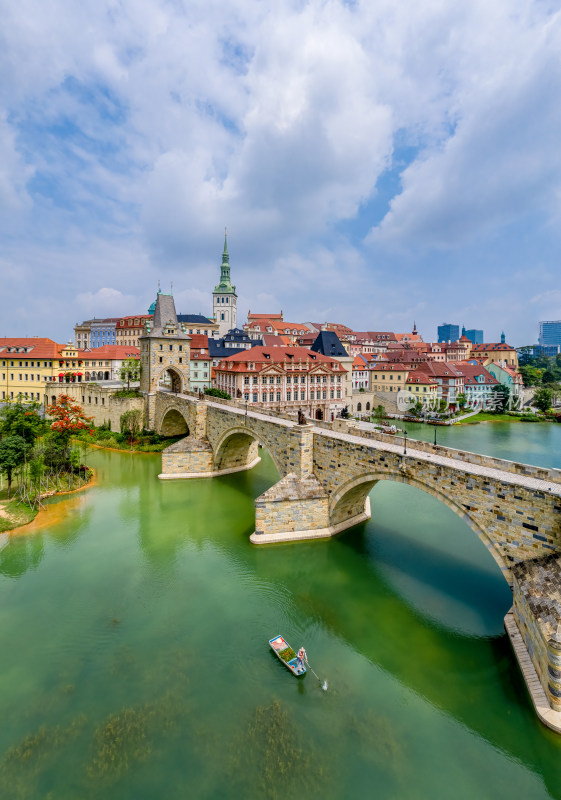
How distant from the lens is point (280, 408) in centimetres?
4759

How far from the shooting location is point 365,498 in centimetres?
2158

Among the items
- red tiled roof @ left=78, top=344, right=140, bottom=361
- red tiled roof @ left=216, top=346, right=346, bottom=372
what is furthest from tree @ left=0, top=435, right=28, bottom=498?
red tiled roof @ left=78, top=344, right=140, bottom=361

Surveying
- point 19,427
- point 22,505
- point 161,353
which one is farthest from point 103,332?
point 22,505

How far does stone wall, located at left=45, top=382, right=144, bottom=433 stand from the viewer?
4028 cm

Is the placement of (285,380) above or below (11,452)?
above

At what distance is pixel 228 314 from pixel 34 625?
8988 cm

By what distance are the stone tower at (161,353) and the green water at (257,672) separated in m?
20.9

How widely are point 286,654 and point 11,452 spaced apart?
20.1 metres

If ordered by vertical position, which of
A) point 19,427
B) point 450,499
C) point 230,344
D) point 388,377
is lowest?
point 450,499

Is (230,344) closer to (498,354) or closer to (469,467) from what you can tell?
(469,467)

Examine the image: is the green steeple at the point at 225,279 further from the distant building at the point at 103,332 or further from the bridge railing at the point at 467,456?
the bridge railing at the point at 467,456

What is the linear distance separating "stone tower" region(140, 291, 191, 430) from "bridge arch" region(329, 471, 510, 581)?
80.0 ft

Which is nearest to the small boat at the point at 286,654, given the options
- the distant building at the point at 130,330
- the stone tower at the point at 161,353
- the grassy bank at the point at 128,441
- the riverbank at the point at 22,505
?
the riverbank at the point at 22,505

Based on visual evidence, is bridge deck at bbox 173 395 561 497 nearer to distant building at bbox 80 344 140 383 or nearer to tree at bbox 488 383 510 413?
distant building at bbox 80 344 140 383
